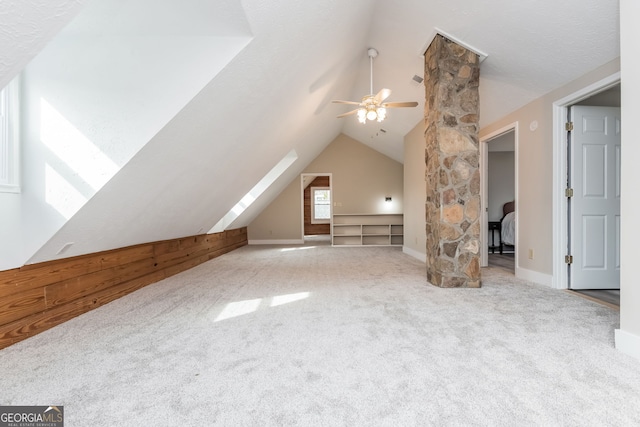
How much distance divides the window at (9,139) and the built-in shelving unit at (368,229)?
6.91 metres

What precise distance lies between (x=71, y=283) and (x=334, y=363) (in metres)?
2.39

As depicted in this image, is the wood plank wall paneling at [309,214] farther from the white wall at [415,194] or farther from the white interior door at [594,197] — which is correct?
the white interior door at [594,197]

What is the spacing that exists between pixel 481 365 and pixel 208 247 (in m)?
5.26

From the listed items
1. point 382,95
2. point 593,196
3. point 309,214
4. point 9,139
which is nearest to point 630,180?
point 593,196

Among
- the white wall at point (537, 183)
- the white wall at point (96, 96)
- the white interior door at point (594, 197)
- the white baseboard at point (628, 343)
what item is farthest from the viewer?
the white wall at point (537, 183)

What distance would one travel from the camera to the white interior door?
332 cm

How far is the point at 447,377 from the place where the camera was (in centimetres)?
155

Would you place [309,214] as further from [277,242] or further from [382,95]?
[382,95]

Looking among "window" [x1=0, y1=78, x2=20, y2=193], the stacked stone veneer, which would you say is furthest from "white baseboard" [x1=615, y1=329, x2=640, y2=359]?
"window" [x1=0, y1=78, x2=20, y2=193]

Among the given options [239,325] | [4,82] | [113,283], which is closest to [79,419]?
[239,325]

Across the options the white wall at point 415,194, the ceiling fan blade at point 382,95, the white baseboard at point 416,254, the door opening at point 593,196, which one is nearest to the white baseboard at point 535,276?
the door opening at point 593,196

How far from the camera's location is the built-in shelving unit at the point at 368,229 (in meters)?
8.47

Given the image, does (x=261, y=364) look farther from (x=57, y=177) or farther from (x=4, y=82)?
(x=57, y=177)

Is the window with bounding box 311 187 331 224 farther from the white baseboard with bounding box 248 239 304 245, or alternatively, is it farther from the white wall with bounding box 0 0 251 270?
the white wall with bounding box 0 0 251 270
